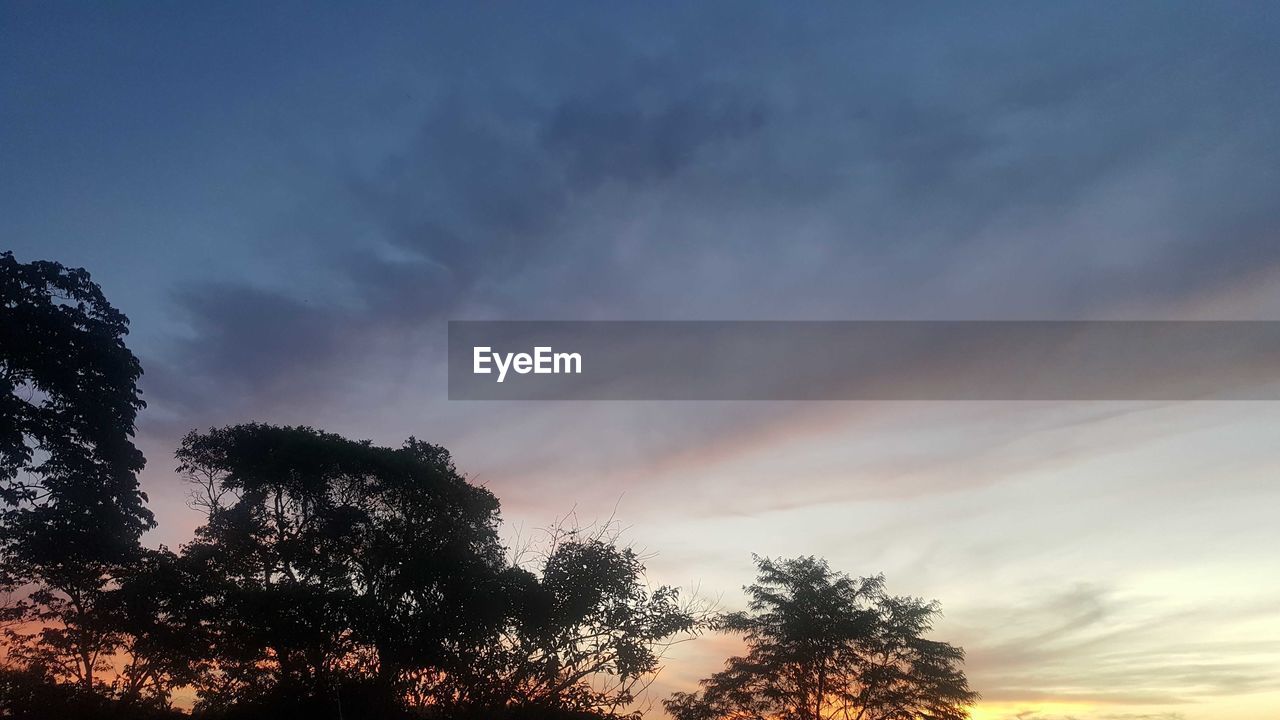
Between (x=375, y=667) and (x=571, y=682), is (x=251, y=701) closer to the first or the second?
(x=375, y=667)

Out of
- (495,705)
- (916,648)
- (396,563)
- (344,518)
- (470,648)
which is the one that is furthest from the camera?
(916,648)

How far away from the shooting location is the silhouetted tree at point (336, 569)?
19609 millimetres

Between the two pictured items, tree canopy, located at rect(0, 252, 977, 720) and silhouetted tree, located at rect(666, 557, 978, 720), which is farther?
silhouetted tree, located at rect(666, 557, 978, 720)

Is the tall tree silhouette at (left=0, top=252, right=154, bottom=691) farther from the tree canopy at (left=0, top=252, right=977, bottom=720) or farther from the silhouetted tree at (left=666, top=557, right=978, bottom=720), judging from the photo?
the silhouetted tree at (left=666, top=557, right=978, bottom=720)

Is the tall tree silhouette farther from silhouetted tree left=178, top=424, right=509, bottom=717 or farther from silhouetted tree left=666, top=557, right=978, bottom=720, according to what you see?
silhouetted tree left=666, top=557, right=978, bottom=720

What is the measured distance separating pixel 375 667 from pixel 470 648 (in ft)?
8.32

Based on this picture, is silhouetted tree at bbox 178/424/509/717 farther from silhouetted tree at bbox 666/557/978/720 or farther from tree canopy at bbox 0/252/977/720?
silhouetted tree at bbox 666/557/978/720

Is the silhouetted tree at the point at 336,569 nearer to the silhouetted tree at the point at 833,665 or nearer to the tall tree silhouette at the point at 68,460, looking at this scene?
the tall tree silhouette at the point at 68,460

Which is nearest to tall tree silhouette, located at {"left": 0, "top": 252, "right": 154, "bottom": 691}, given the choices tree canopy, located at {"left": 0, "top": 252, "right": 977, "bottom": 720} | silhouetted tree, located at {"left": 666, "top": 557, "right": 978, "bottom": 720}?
tree canopy, located at {"left": 0, "top": 252, "right": 977, "bottom": 720}

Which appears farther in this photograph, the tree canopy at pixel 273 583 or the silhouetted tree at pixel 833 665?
the silhouetted tree at pixel 833 665

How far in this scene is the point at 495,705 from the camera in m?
18.3

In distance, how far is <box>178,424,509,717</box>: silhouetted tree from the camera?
19.6 m

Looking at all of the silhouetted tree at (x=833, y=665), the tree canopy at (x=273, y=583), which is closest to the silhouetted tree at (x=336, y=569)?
the tree canopy at (x=273, y=583)

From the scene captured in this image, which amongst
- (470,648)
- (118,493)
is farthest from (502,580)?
(118,493)
